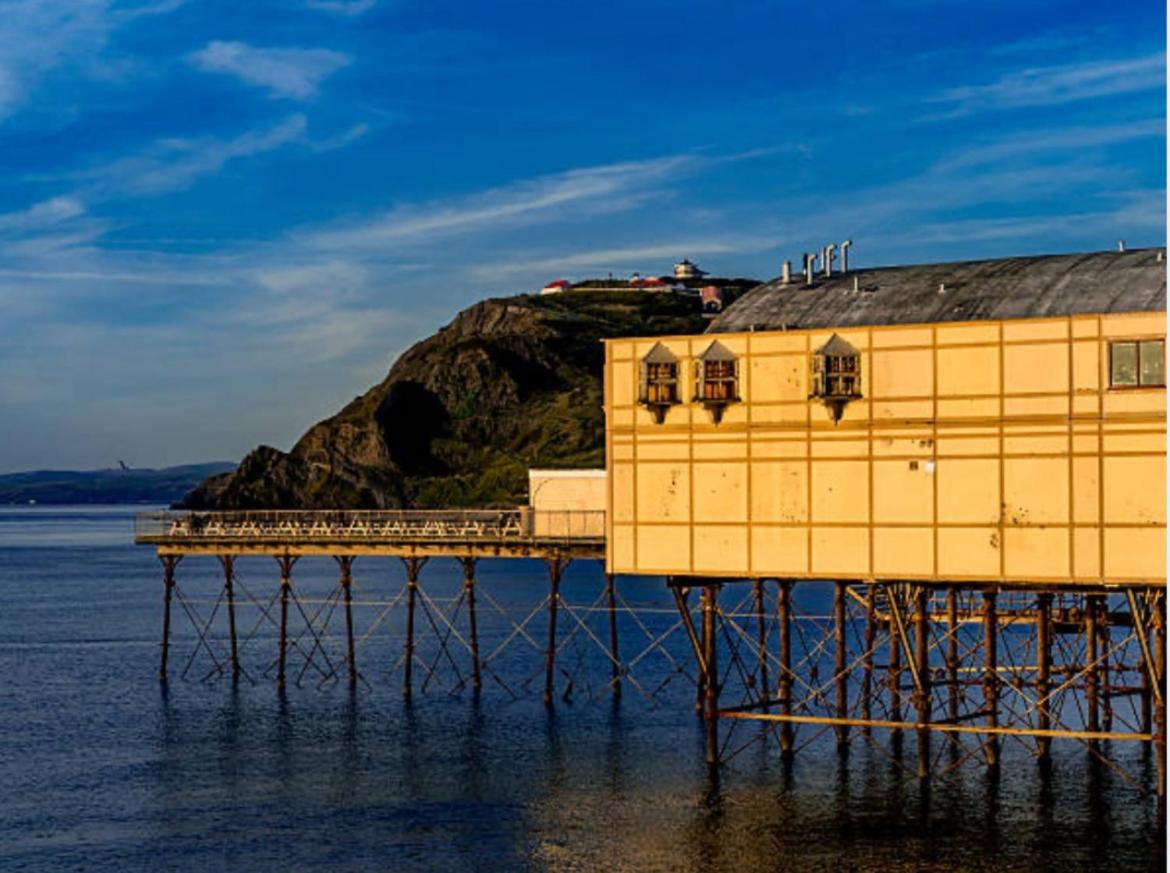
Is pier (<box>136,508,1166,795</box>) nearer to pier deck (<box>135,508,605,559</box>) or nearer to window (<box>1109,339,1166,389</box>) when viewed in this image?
pier deck (<box>135,508,605,559</box>)

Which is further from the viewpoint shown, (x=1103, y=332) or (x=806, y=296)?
(x=806, y=296)

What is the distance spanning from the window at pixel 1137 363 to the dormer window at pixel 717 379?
34.7ft

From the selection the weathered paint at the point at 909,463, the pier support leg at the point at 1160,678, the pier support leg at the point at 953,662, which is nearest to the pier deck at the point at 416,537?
the pier support leg at the point at 953,662

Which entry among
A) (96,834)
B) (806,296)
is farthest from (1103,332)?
(96,834)

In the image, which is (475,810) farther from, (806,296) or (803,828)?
(806,296)

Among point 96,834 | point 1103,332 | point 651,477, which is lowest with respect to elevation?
point 96,834

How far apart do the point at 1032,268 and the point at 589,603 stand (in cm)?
10201

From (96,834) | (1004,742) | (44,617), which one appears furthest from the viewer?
(44,617)

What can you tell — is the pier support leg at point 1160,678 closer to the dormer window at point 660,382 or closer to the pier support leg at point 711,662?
the pier support leg at point 711,662

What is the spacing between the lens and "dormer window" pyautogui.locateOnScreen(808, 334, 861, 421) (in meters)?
50.3

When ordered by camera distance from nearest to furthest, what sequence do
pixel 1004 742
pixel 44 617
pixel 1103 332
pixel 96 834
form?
pixel 1103 332 < pixel 96 834 < pixel 1004 742 < pixel 44 617

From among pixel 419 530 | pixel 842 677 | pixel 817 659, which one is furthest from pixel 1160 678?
pixel 419 530

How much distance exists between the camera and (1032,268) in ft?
171

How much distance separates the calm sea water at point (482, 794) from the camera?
47.1 m
